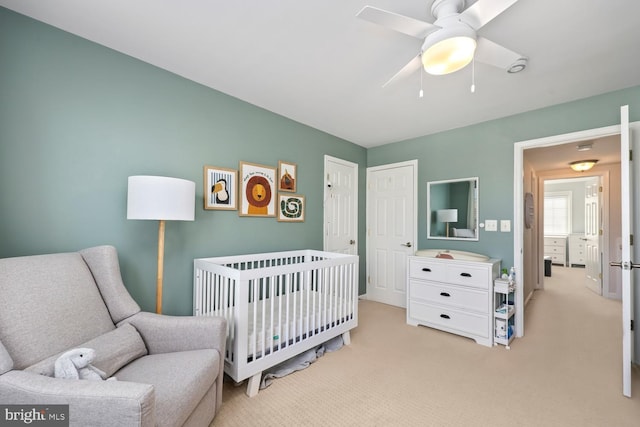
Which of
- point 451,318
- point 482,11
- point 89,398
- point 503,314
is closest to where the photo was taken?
point 89,398

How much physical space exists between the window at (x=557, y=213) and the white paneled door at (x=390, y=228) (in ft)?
19.9

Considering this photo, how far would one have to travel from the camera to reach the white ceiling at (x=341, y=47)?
147 cm

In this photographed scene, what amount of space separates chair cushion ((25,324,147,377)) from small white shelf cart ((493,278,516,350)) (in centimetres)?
292

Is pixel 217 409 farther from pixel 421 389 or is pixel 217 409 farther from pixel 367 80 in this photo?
pixel 367 80

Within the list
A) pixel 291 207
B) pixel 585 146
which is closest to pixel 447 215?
pixel 585 146

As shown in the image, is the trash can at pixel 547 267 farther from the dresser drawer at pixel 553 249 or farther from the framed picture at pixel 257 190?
the framed picture at pixel 257 190

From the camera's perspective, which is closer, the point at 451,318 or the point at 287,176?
the point at 451,318

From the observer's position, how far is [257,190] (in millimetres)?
2717

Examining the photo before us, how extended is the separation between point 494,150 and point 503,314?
5.76 feet

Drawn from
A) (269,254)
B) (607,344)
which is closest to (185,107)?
(269,254)

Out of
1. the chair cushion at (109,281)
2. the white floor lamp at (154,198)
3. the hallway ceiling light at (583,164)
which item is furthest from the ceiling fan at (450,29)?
the hallway ceiling light at (583,164)

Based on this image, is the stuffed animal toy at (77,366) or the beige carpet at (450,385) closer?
the stuffed animal toy at (77,366)
